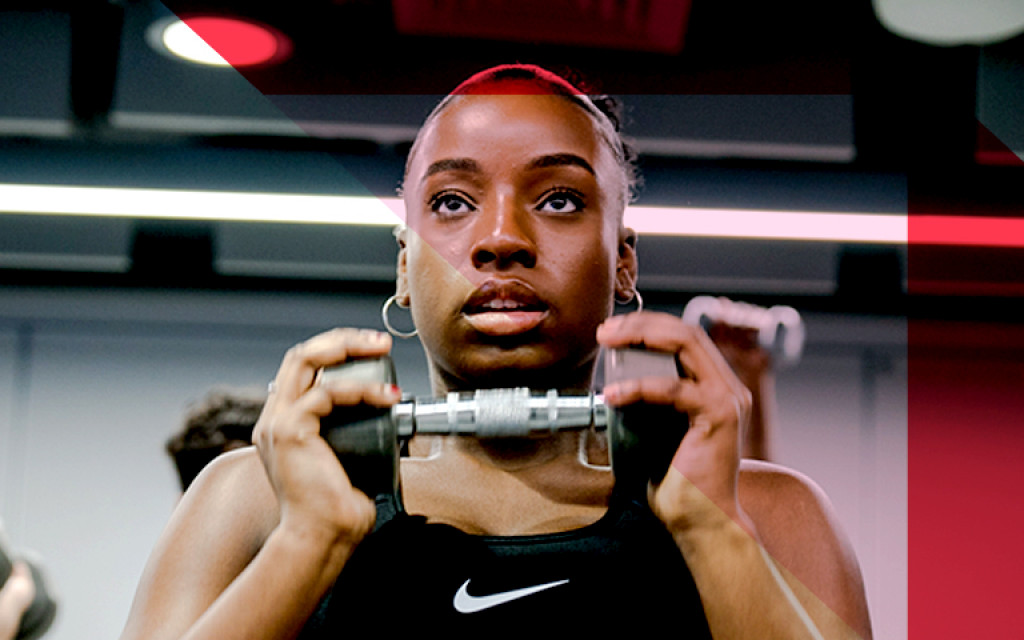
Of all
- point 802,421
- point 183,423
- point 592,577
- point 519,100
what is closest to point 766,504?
point 592,577

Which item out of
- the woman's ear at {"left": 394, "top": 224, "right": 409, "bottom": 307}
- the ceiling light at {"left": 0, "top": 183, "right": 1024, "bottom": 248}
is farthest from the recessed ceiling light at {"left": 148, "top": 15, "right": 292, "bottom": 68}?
the woman's ear at {"left": 394, "top": 224, "right": 409, "bottom": 307}

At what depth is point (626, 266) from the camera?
80cm

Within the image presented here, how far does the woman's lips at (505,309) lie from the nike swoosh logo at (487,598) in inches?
7.5

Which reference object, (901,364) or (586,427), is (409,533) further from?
(901,364)

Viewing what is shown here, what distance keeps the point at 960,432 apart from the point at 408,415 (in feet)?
8.27

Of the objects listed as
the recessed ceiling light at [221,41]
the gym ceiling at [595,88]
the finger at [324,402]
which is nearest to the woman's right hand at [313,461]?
the finger at [324,402]

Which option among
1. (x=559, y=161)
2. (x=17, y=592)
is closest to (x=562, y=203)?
(x=559, y=161)

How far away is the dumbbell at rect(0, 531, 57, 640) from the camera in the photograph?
2.31ft

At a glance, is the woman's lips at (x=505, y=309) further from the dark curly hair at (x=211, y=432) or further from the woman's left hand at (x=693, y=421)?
the dark curly hair at (x=211, y=432)

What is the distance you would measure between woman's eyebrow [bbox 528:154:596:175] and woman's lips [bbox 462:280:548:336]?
11 cm

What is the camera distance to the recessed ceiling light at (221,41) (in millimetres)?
1330

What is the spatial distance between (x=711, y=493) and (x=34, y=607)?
1.93 feet
